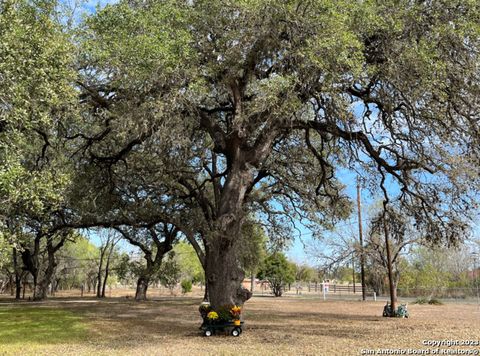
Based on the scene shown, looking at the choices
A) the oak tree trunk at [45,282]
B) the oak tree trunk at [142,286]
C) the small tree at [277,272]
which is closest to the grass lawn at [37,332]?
the oak tree trunk at [142,286]

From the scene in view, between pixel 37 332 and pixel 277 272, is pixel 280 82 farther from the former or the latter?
pixel 277 272

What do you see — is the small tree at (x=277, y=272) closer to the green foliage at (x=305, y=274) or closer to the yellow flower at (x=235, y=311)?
the green foliage at (x=305, y=274)

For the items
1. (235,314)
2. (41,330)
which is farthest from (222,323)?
(41,330)

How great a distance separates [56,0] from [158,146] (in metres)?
4.14

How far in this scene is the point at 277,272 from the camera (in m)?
46.5

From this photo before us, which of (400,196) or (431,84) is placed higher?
(431,84)

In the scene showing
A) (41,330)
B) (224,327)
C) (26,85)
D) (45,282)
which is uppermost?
(26,85)

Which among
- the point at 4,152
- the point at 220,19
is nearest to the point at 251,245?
the point at 220,19

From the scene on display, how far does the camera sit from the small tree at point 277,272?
1812 inches

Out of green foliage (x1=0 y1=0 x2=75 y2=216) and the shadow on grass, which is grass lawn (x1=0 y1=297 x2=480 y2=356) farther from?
green foliage (x1=0 y1=0 x2=75 y2=216)

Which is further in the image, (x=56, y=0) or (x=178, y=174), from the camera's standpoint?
(x=178, y=174)

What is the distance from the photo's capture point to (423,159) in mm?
11922

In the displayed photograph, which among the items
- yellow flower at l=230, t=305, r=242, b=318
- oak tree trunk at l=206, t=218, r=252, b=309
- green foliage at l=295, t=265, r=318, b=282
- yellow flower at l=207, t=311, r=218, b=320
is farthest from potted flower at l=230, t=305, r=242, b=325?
green foliage at l=295, t=265, r=318, b=282

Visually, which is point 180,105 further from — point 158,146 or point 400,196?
point 400,196
